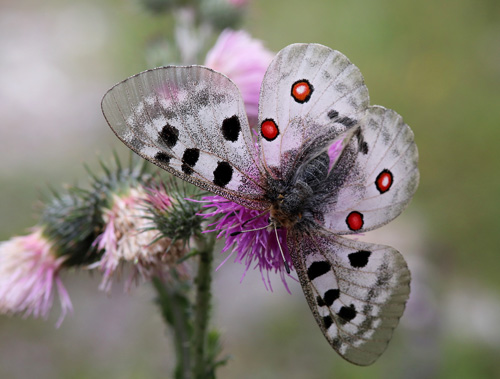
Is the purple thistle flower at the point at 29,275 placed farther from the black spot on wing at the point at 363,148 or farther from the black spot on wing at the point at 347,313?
the black spot on wing at the point at 363,148

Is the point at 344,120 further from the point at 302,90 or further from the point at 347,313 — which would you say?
the point at 347,313

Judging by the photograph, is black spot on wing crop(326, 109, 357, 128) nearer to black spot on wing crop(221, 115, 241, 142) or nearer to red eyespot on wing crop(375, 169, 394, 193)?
red eyespot on wing crop(375, 169, 394, 193)

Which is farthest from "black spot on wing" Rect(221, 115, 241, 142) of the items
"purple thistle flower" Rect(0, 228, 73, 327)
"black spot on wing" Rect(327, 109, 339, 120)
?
"purple thistle flower" Rect(0, 228, 73, 327)


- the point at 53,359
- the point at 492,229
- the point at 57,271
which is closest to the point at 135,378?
the point at 53,359

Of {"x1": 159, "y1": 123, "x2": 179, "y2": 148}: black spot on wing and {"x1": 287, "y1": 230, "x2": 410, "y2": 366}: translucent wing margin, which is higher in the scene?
{"x1": 159, "y1": 123, "x2": 179, "y2": 148}: black spot on wing

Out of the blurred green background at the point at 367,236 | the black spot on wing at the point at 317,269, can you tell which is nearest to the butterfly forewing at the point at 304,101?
the black spot on wing at the point at 317,269
